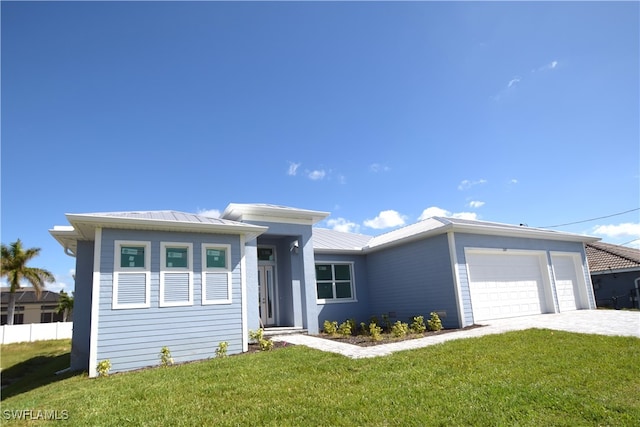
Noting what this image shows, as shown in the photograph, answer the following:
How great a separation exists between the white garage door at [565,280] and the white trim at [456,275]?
544 cm

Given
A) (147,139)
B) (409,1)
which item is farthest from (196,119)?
(409,1)

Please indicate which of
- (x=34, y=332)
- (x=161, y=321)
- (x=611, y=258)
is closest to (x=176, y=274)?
(x=161, y=321)

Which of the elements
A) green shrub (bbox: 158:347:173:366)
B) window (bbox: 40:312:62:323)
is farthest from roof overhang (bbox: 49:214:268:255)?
window (bbox: 40:312:62:323)

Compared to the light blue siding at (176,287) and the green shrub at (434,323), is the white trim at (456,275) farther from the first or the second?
the light blue siding at (176,287)

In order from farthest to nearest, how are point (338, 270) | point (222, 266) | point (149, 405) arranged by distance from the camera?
point (338, 270)
point (222, 266)
point (149, 405)

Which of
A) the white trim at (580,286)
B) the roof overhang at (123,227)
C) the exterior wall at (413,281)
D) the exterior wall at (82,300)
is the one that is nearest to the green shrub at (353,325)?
the exterior wall at (413,281)

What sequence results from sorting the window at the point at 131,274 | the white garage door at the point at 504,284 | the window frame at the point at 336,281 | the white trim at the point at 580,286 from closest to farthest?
the window at the point at 131,274 < the white garage door at the point at 504,284 < the window frame at the point at 336,281 < the white trim at the point at 580,286

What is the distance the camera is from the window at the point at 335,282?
46.5 feet

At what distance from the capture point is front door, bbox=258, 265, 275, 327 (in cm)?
1293

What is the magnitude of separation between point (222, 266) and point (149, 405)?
4.84 meters

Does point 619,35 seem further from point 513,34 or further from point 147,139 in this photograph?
point 147,139

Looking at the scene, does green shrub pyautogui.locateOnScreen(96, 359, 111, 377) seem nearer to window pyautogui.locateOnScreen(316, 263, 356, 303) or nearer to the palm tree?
window pyautogui.locateOnScreen(316, 263, 356, 303)

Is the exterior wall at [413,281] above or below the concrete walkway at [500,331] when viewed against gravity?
above

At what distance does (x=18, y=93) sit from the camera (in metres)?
9.77
